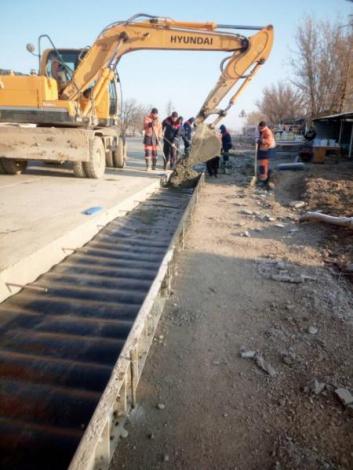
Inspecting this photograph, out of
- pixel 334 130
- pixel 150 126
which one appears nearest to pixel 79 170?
pixel 150 126

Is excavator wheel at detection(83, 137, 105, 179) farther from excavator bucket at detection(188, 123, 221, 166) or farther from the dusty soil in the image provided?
the dusty soil

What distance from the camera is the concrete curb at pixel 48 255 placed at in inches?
113

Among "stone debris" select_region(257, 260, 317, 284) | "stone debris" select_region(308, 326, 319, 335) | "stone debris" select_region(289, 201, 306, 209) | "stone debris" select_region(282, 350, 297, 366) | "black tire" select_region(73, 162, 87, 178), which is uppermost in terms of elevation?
"black tire" select_region(73, 162, 87, 178)

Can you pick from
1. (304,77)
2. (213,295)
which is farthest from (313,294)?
→ (304,77)

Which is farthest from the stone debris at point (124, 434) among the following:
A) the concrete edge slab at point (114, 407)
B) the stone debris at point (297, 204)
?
the stone debris at point (297, 204)

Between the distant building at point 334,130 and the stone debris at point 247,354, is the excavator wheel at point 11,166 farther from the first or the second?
the distant building at point 334,130

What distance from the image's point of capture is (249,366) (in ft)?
8.91

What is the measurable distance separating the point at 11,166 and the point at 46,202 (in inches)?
120

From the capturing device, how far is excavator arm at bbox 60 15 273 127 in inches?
293

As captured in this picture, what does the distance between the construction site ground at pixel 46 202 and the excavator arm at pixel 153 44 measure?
5.61 ft

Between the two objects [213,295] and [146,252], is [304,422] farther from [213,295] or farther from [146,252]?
[146,252]

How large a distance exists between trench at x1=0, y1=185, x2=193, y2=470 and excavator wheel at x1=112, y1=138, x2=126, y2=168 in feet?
20.8

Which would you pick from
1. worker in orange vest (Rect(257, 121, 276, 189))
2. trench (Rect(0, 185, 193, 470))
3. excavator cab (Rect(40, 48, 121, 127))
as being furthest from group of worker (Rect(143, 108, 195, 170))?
trench (Rect(0, 185, 193, 470))

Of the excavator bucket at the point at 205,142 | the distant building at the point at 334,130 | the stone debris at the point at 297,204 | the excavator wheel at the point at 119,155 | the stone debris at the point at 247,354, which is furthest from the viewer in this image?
the distant building at the point at 334,130
